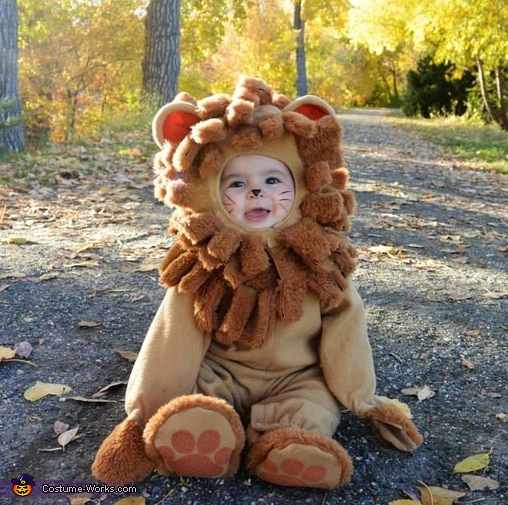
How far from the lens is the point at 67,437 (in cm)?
194

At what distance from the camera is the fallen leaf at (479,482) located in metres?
1.75

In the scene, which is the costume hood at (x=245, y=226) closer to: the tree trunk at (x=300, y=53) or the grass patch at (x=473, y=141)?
the grass patch at (x=473, y=141)

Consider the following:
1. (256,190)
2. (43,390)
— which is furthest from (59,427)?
(256,190)

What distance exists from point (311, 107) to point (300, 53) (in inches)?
917

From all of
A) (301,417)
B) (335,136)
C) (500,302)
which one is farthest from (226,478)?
(500,302)

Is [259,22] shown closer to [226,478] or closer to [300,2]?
[300,2]

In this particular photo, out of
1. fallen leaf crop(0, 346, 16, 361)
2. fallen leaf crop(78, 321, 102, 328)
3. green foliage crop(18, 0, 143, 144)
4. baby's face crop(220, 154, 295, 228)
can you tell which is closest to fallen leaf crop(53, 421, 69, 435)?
fallen leaf crop(0, 346, 16, 361)

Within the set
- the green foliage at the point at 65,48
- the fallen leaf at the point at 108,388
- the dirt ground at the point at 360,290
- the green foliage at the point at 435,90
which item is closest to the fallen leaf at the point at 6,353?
the dirt ground at the point at 360,290

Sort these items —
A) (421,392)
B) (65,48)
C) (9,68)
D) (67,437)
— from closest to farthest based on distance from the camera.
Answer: (67,437) → (421,392) → (9,68) → (65,48)

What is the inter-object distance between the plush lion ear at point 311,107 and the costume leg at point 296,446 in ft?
2.94

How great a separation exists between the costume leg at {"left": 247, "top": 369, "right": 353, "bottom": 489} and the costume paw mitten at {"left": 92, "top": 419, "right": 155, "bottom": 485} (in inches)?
12.2

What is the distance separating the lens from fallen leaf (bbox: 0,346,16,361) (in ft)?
8.00

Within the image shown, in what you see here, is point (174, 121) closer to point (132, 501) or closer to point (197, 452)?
point (197, 452)

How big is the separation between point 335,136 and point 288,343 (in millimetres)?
672
